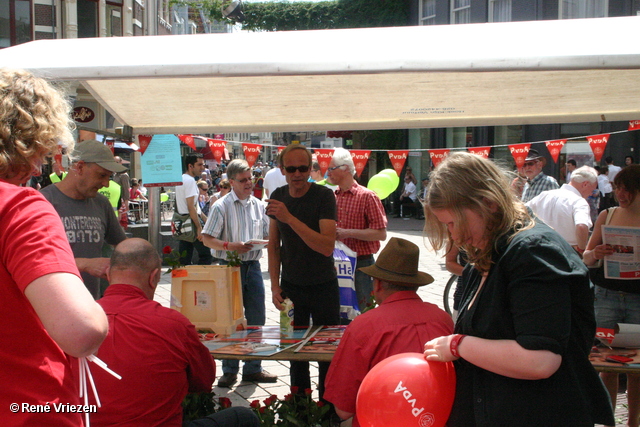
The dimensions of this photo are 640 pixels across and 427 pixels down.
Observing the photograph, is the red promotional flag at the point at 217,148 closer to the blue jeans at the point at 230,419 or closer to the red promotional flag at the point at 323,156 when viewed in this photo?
the red promotional flag at the point at 323,156

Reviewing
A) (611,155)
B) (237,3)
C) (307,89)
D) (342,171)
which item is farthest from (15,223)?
(611,155)

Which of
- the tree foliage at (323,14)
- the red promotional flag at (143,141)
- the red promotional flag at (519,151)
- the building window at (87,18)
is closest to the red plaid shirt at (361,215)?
the red promotional flag at (143,141)

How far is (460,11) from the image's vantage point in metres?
21.0

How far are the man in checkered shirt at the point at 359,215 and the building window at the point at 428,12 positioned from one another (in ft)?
62.9

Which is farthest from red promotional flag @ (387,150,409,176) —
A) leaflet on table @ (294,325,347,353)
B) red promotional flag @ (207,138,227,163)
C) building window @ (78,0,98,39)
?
building window @ (78,0,98,39)

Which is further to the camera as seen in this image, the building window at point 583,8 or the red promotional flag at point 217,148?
the building window at point 583,8

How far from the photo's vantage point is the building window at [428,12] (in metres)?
22.7

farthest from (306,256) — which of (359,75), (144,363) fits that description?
(144,363)

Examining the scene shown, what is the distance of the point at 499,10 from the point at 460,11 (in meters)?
2.11

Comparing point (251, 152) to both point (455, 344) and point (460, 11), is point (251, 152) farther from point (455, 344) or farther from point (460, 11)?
point (460, 11)

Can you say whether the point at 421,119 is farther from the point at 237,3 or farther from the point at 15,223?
the point at 237,3

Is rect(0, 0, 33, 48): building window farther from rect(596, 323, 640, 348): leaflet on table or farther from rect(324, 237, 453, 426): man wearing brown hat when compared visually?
rect(596, 323, 640, 348): leaflet on table

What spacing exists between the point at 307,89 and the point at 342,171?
5.40 ft

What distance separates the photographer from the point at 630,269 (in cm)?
374
